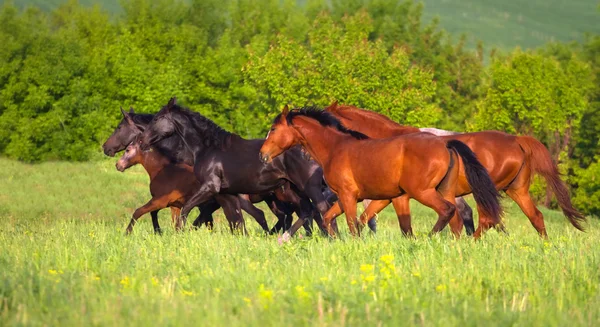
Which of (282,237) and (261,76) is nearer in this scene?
(282,237)

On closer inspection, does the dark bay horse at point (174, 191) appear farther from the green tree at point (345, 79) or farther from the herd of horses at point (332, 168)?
the green tree at point (345, 79)

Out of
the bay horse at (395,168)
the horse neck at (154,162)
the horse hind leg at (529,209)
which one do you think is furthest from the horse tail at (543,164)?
the horse neck at (154,162)

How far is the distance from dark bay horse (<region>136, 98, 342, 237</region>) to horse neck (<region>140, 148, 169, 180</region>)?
0.63m

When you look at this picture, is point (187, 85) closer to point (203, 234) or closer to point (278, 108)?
point (278, 108)

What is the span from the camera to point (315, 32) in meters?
59.6

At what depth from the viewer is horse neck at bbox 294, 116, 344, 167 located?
11414 mm

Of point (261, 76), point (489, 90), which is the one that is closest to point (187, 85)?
point (261, 76)

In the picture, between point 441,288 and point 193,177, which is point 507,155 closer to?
point 193,177

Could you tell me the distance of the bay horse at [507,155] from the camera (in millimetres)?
12555

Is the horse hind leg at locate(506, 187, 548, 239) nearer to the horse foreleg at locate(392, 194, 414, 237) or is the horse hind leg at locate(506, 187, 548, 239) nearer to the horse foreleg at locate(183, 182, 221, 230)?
the horse foreleg at locate(392, 194, 414, 237)

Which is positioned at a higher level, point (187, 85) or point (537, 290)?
point (537, 290)

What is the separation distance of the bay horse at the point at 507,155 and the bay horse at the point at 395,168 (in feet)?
3.66

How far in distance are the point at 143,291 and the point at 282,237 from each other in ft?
17.2

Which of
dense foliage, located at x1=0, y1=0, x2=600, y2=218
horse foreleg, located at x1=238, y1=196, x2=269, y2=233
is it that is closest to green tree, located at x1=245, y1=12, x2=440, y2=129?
dense foliage, located at x1=0, y1=0, x2=600, y2=218
